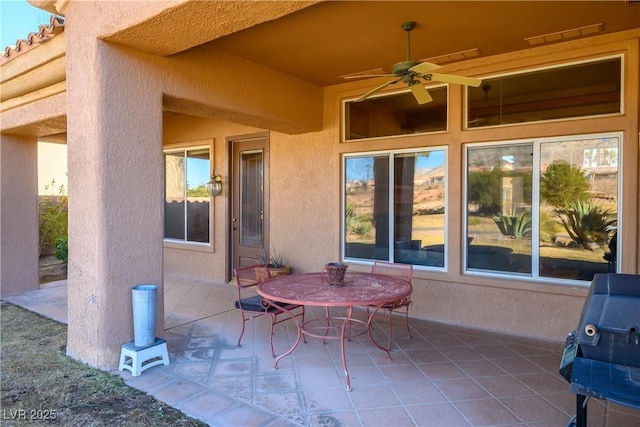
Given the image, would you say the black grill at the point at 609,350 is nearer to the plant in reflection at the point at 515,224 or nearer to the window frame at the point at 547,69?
the plant in reflection at the point at 515,224

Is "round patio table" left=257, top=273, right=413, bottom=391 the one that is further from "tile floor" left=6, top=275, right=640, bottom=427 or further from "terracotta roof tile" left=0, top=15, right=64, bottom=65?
"terracotta roof tile" left=0, top=15, right=64, bottom=65

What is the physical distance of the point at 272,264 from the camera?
578 cm

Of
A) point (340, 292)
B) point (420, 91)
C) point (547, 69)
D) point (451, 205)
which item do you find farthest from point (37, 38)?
point (547, 69)

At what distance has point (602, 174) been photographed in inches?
146

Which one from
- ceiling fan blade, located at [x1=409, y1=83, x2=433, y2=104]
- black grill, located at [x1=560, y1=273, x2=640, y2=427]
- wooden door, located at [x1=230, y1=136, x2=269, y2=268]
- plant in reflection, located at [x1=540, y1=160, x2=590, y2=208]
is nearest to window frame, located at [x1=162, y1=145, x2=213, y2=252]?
wooden door, located at [x1=230, y1=136, x2=269, y2=268]

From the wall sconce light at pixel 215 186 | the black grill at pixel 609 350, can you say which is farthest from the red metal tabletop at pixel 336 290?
the wall sconce light at pixel 215 186

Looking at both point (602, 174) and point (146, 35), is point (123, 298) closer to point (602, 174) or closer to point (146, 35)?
point (146, 35)

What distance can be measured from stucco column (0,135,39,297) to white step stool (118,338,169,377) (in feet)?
12.6

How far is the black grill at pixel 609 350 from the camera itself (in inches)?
66.9

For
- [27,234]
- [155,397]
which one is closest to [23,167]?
[27,234]

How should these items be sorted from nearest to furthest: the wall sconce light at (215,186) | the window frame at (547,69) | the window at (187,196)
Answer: the window frame at (547,69), the wall sconce light at (215,186), the window at (187,196)

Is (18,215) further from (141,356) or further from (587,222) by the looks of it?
(587,222)

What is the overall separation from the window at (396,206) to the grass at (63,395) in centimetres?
320

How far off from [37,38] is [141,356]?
136 inches
